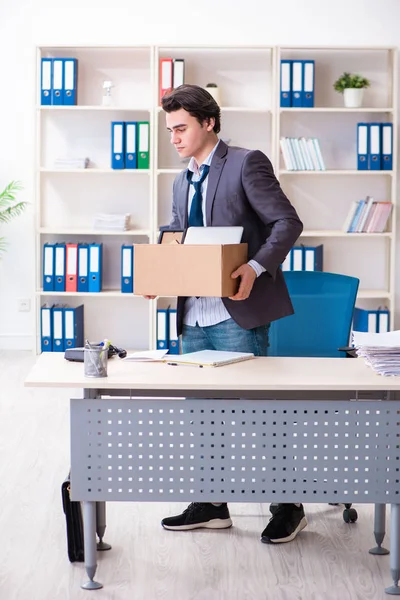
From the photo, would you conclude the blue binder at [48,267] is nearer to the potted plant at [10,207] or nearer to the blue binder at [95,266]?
the blue binder at [95,266]

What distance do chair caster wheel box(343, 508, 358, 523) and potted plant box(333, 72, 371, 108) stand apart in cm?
358

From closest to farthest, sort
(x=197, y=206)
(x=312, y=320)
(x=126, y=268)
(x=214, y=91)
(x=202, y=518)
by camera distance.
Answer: (x=197, y=206)
(x=202, y=518)
(x=312, y=320)
(x=214, y=91)
(x=126, y=268)

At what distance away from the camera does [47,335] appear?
6.24 meters

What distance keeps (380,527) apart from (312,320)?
0.93m

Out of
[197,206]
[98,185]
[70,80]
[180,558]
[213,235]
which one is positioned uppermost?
[70,80]

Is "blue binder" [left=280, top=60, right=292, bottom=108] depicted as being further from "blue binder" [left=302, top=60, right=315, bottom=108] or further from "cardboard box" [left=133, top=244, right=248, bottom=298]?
"cardboard box" [left=133, top=244, right=248, bottom=298]

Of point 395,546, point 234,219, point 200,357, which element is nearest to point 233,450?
point 200,357

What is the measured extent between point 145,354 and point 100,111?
12.3 ft

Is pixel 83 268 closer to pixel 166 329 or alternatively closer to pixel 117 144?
pixel 166 329

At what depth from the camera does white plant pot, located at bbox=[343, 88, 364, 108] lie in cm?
606

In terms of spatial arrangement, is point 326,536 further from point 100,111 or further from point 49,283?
point 100,111

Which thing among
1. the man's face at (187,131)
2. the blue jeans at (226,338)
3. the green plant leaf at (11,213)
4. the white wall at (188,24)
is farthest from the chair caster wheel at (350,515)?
the white wall at (188,24)

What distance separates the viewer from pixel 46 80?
6.10 meters

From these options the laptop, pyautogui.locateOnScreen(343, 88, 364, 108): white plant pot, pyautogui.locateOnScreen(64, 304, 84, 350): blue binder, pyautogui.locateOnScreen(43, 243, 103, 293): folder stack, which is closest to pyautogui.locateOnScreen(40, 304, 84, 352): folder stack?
pyautogui.locateOnScreen(64, 304, 84, 350): blue binder
